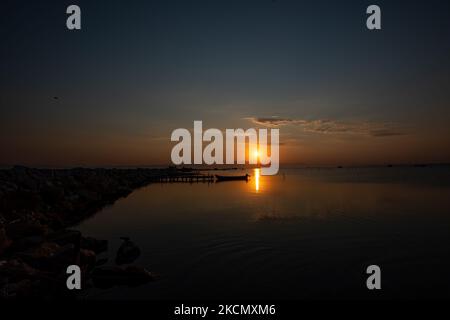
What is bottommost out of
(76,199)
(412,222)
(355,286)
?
(355,286)

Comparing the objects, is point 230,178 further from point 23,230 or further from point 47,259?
point 47,259

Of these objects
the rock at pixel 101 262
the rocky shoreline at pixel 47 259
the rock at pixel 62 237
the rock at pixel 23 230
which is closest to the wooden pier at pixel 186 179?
the rocky shoreline at pixel 47 259

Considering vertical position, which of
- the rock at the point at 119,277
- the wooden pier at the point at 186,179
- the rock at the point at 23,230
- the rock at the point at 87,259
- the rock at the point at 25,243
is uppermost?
the wooden pier at the point at 186,179

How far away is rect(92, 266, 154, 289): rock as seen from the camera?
35.2ft

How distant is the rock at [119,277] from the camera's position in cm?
1073

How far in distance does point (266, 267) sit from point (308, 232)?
7.54 meters

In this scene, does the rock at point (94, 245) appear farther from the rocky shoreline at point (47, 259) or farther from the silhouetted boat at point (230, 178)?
the silhouetted boat at point (230, 178)

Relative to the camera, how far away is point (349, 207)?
99.7ft

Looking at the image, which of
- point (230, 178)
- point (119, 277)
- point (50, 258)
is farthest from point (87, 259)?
point (230, 178)

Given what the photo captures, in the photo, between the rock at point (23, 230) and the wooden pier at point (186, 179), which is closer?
the rock at point (23, 230)

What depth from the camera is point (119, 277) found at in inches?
432
